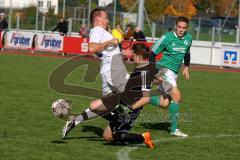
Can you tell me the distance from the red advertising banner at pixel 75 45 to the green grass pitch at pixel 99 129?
1617 cm

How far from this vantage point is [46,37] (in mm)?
37000

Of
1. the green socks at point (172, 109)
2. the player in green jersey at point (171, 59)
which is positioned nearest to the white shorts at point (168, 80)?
the player in green jersey at point (171, 59)

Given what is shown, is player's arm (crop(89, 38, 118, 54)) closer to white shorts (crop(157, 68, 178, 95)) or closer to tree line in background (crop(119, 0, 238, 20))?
white shorts (crop(157, 68, 178, 95))

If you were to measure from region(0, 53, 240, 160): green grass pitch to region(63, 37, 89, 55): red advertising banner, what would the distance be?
1617 cm

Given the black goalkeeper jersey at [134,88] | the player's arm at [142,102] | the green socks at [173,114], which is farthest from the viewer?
the green socks at [173,114]

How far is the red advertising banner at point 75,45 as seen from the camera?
3544 cm

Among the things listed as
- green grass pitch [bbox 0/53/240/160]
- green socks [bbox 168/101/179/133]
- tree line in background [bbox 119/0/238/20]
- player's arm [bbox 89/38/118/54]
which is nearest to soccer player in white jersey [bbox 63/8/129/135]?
player's arm [bbox 89/38/118/54]

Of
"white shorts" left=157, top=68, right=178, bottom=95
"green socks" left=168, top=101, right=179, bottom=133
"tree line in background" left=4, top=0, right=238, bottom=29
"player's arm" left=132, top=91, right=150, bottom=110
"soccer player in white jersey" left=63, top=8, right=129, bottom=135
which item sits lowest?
"green socks" left=168, top=101, right=179, bottom=133

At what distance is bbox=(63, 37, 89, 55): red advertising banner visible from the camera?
35438 mm

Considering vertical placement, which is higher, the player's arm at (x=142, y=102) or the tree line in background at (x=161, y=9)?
the tree line in background at (x=161, y=9)

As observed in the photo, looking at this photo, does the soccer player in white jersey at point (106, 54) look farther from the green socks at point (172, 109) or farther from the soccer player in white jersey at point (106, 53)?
the green socks at point (172, 109)

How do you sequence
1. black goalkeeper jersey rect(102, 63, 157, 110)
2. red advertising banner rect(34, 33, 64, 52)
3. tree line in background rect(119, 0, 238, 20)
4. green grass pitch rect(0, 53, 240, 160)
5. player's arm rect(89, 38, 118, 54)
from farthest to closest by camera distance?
tree line in background rect(119, 0, 238, 20) → red advertising banner rect(34, 33, 64, 52) → black goalkeeper jersey rect(102, 63, 157, 110) → player's arm rect(89, 38, 118, 54) → green grass pitch rect(0, 53, 240, 160)

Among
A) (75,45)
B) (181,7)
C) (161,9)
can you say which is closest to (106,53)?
(75,45)

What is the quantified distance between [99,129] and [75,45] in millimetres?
24763
